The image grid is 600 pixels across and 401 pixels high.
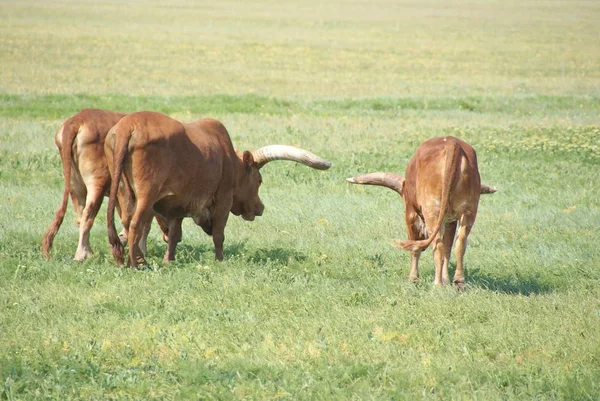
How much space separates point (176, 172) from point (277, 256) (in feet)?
5.72

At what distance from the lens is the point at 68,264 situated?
33.6 ft

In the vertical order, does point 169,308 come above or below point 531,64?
above

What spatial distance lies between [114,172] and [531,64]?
36240 mm

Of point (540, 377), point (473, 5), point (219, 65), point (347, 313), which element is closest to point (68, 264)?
point (347, 313)

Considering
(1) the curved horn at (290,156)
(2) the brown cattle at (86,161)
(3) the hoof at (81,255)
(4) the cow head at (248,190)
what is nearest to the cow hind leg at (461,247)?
(1) the curved horn at (290,156)

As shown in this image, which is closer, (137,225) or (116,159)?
(116,159)

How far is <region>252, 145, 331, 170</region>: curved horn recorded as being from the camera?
11.2 metres

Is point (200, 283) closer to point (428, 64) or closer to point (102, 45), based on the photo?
point (428, 64)

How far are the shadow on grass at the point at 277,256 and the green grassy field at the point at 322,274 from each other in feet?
0.17

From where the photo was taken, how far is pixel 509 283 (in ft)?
33.9

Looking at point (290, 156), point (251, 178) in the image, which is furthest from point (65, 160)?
point (290, 156)

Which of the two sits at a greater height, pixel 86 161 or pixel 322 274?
pixel 86 161

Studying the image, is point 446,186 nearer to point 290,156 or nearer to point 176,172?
point 290,156

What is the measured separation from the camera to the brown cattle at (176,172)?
32.8 feet
